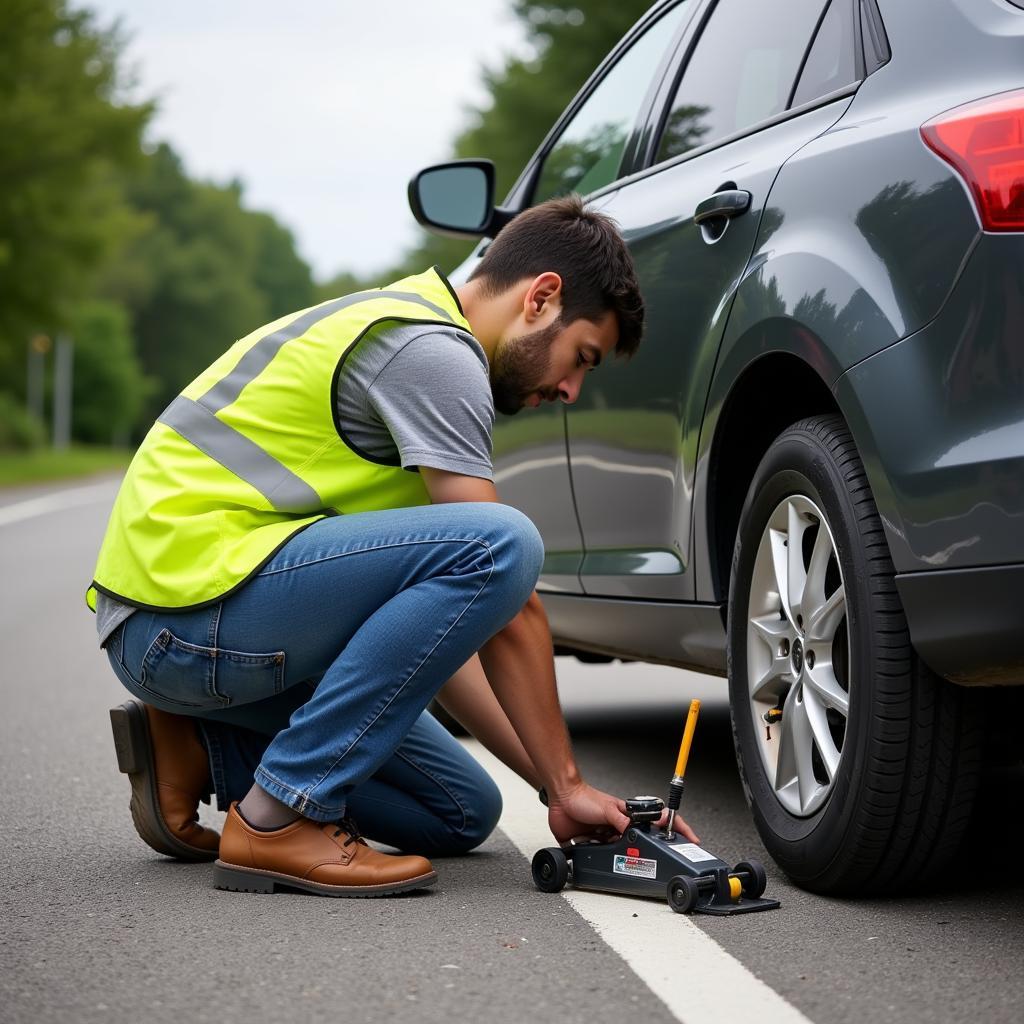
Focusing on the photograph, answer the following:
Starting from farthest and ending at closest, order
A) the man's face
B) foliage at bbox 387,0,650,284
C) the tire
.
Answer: foliage at bbox 387,0,650,284 → the man's face → the tire

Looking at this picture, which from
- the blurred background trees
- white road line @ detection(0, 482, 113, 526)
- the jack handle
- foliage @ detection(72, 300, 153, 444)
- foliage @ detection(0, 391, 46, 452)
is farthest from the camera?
foliage @ detection(72, 300, 153, 444)

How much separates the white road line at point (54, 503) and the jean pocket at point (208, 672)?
15413mm

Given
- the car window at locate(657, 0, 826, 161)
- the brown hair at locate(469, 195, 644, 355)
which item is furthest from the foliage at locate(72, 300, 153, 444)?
the brown hair at locate(469, 195, 644, 355)

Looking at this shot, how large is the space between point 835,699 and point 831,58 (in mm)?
1228

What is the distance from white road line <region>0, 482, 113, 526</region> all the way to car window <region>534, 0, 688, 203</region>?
14235 millimetres

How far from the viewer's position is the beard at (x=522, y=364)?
3.15 meters

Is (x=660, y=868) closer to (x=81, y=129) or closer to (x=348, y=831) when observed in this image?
(x=348, y=831)

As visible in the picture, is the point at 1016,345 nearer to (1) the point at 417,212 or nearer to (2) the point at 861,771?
(2) the point at 861,771

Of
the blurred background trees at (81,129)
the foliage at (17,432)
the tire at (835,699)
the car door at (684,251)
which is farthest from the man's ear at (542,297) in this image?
the foliage at (17,432)

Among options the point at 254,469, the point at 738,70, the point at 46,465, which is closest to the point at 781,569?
the point at 254,469

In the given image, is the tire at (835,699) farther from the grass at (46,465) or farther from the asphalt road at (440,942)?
the grass at (46,465)

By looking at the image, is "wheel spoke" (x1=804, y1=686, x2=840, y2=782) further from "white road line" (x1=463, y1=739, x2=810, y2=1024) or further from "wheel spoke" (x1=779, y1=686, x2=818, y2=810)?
"white road line" (x1=463, y1=739, x2=810, y2=1024)

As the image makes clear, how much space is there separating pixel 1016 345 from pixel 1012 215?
187 millimetres

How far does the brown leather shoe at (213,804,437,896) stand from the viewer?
9.99 ft
